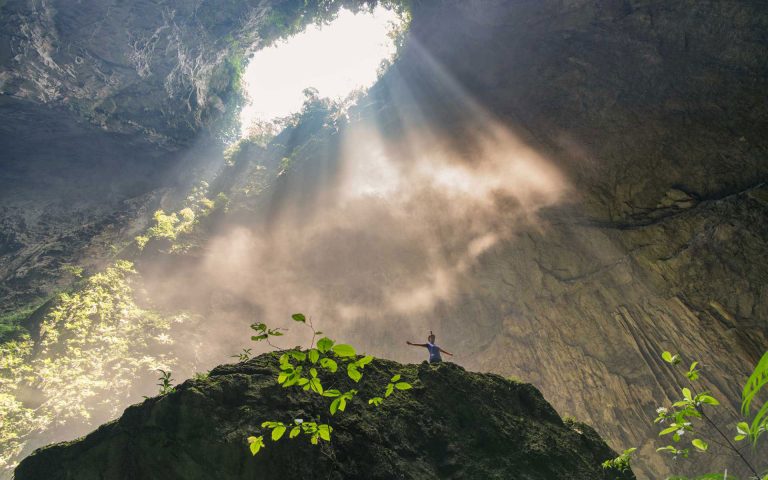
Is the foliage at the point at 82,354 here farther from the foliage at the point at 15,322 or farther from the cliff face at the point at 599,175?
the cliff face at the point at 599,175

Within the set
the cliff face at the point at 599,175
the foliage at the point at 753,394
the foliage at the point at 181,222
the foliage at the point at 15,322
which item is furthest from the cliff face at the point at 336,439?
the foliage at the point at 15,322

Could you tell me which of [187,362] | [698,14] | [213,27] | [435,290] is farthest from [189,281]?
[698,14]

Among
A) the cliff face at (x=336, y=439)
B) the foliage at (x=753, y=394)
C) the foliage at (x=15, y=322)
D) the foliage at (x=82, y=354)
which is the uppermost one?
the foliage at (x=753, y=394)

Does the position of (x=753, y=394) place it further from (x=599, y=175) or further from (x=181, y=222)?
(x=181, y=222)

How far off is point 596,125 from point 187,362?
17.6 m

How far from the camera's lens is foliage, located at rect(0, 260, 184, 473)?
559 inches

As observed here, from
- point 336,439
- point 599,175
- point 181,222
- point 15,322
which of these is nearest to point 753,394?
point 336,439

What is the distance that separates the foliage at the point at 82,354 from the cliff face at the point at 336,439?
13185 millimetres

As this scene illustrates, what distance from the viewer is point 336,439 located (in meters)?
Result: 3.91

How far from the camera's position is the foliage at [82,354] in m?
14.2

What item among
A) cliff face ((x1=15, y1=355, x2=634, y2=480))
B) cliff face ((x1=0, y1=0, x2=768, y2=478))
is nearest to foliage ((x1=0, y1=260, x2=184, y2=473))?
cliff face ((x1=0, y1=0, x2=768, y2=478))

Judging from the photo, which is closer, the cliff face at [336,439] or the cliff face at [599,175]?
the cliff face at [336,439]

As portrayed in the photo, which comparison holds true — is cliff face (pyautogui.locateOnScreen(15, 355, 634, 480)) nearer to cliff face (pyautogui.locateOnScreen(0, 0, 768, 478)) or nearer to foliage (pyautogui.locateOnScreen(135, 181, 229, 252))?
cliff face (pyautogui.locateOnScreen(0, 0, 768, 478))

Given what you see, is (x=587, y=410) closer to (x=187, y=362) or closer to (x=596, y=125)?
(x=596, y=125)
